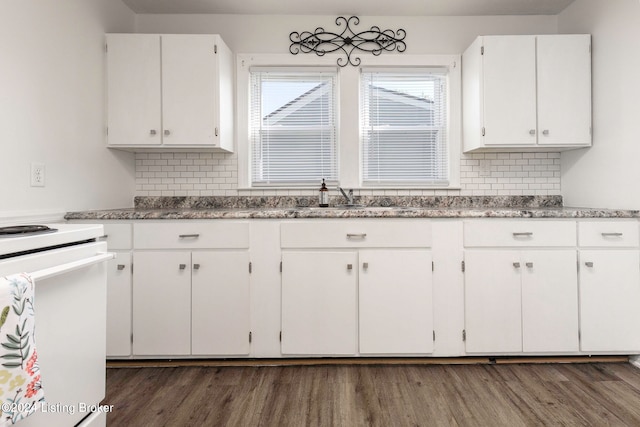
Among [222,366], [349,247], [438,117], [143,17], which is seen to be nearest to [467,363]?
[349,247]

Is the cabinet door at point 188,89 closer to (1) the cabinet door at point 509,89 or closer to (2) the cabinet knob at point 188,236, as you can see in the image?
(2) the cabinet knob at point 188,236

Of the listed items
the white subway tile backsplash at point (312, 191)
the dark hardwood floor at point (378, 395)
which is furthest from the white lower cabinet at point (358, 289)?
the white subway tile backsplash at point (312, 191)

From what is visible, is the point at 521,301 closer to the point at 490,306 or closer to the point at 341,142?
the point at 490,306

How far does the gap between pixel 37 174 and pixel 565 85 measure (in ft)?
10.7

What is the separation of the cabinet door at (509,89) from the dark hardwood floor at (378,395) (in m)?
1.51

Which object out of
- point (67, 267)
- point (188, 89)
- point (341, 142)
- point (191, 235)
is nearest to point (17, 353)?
point (67, 267)

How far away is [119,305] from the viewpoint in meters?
2.31

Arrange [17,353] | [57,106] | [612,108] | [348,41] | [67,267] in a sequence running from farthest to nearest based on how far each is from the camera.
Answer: [348,41]
[612,108]
[57,106]
[67,267]
[17,353]

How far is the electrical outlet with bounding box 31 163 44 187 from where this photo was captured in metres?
1.99

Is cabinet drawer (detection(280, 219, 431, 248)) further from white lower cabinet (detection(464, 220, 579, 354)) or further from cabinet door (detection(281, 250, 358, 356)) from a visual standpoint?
white lower cabinet (detection(464, 220, 579, 354))

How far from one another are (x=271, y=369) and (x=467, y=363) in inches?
47.1

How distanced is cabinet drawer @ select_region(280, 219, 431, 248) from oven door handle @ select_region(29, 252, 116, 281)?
120cm

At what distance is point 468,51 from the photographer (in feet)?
9.37

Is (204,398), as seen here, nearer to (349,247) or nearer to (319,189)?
(349,247)
